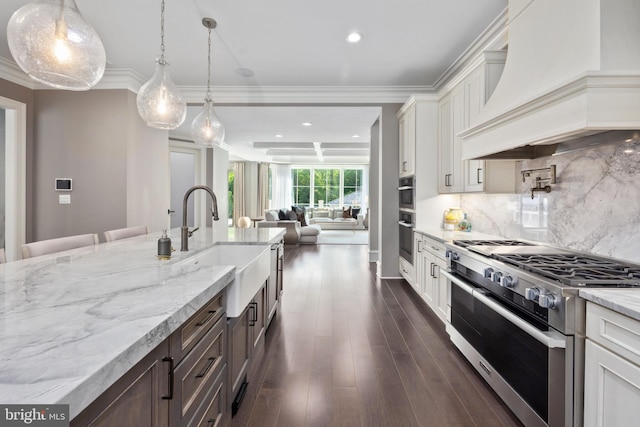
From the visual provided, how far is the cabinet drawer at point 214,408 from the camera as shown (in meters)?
1.16

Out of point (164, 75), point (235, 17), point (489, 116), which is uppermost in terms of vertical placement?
point (235, 17)

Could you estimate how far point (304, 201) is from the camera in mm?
12656

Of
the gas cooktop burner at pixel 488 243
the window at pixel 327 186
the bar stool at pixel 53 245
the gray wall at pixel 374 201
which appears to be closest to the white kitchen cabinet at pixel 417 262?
the gas cooktop burner at pixel 488 243

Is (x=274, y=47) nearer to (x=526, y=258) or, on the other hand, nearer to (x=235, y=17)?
(x=235, y=17)

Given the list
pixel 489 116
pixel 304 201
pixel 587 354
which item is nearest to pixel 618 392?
pixel 587 354

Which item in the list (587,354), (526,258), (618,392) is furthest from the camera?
(526,258)

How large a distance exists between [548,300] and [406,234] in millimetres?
2687

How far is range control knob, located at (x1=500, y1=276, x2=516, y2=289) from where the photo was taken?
1625 mm

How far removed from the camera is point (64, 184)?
3973mm

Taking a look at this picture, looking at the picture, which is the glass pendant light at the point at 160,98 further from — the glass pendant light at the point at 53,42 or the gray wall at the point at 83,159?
the gray wall at the point at 83,159

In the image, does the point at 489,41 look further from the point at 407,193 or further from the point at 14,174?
the point at 14,174

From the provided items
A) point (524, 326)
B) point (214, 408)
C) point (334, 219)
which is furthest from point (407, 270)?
point (334, 219)

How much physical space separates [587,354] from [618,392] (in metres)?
0.15

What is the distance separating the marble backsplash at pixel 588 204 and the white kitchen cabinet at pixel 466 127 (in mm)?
166
